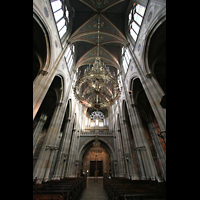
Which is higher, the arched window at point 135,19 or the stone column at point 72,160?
the arched window at point 135,19

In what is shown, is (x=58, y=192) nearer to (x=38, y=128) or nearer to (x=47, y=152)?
(x=47, y=152)

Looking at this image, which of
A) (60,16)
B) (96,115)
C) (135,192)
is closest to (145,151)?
(135,192)

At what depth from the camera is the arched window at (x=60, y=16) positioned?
30.4ft

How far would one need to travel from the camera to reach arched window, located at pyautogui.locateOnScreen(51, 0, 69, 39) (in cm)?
927

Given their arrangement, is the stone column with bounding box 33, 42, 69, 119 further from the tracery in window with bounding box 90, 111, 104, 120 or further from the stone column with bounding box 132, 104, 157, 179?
the tracery in window with bounding box 90, 111, 104, 120

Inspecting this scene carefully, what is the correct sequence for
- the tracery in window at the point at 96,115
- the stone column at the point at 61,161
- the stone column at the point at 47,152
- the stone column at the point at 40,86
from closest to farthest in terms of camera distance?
the stone column at the point at 40,86
the stone column at the point at 47,152
the stone column at the point at 61,161
the tracery in window at the point at 96,115

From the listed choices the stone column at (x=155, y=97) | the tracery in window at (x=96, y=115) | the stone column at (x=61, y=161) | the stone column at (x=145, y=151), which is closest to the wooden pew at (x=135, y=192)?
the stone column at (x=155, y=97)

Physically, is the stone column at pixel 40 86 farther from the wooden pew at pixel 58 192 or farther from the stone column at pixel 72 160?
the stone column at pixel 72 160

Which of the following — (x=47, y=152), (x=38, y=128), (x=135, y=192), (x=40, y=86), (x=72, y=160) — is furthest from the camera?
(x=72, y=160)

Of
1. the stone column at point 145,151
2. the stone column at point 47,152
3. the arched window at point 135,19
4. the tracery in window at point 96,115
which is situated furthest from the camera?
the tracery in window at point 96,115

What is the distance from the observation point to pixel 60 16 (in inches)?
399
